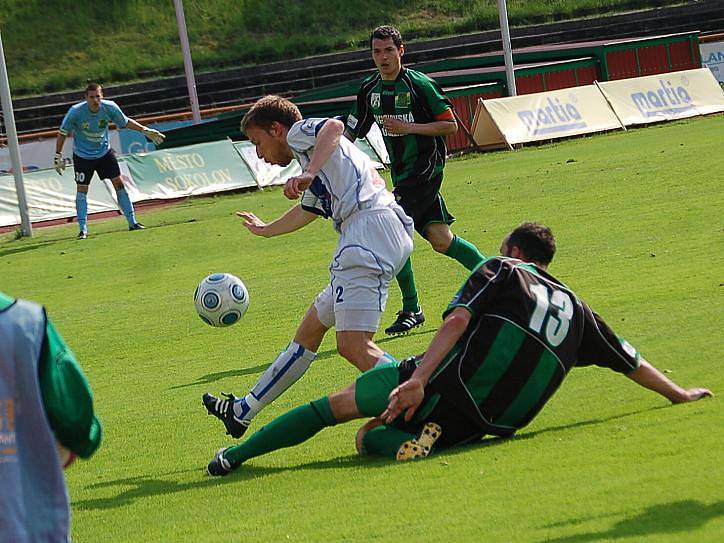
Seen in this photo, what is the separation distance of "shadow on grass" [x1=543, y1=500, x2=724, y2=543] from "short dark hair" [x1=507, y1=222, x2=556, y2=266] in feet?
5.56

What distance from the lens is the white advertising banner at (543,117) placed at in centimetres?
2591

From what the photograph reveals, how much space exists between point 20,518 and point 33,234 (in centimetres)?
1926

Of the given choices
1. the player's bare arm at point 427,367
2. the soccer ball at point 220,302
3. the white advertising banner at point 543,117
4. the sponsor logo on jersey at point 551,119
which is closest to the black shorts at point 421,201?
the soccer ball at point 220,302

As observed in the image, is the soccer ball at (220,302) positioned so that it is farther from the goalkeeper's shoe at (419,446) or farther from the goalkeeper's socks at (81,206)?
the goalkeeper's socks at (81,206)

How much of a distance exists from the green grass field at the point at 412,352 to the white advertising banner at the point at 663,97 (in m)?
9.44

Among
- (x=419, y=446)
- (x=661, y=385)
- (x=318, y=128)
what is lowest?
(x=419, y=446)

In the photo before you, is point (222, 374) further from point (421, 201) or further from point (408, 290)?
point (421, 201)

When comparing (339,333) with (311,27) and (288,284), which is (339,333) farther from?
(311,27)

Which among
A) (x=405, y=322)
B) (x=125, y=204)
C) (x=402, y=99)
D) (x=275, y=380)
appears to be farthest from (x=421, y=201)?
(x=125, y=204)

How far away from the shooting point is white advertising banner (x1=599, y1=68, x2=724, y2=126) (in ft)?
89.1

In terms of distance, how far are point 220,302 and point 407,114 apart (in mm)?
2472

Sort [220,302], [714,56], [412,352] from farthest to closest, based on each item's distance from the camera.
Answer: [714,56] → [412,352] → [220,302]

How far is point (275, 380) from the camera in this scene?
6.76 metres

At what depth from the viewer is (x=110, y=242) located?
721 inches
